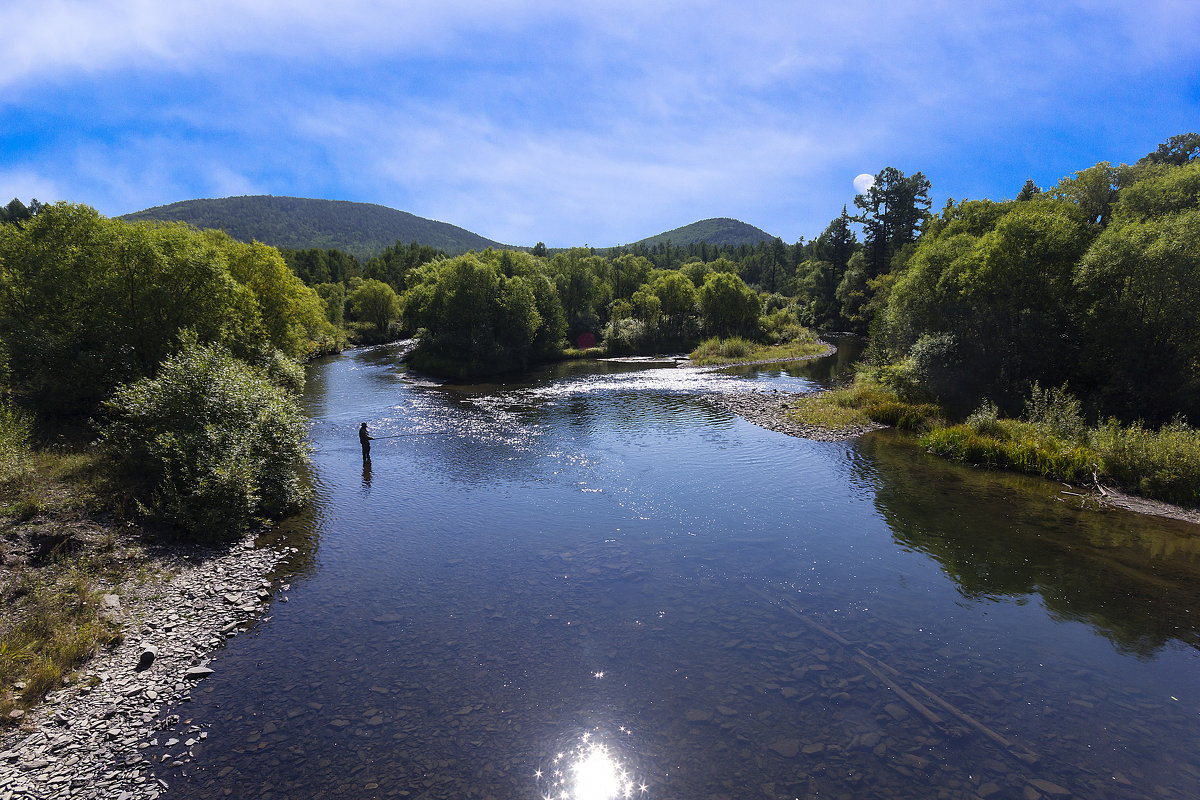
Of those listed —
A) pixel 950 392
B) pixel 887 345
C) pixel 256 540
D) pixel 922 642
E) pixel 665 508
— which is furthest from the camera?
pixel 887 345

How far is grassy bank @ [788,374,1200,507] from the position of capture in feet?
69.3

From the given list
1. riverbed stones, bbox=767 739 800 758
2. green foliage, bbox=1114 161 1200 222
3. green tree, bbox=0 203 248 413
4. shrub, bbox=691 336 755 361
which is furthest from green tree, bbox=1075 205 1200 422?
shrub, bbox=691 336 755 361

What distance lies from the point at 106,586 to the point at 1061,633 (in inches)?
958

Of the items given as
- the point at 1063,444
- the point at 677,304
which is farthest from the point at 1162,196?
the point at 677,304

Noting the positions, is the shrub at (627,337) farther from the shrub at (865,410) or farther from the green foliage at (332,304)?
the green foliage at (332,304)

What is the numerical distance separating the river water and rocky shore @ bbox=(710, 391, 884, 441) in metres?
7.87

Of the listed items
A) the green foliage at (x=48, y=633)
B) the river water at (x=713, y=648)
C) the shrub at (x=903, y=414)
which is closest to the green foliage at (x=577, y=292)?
the shrub at (x=903, y=414)

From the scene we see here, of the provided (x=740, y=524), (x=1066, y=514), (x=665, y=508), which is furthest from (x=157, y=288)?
(x=1066, y=514)

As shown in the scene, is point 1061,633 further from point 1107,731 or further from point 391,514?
point 391,514

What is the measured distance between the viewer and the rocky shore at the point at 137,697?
8.91 metres

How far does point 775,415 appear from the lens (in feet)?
126

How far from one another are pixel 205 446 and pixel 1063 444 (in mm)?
34834

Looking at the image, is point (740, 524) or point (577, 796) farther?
point (740, 524)

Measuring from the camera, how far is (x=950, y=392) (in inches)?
1314
